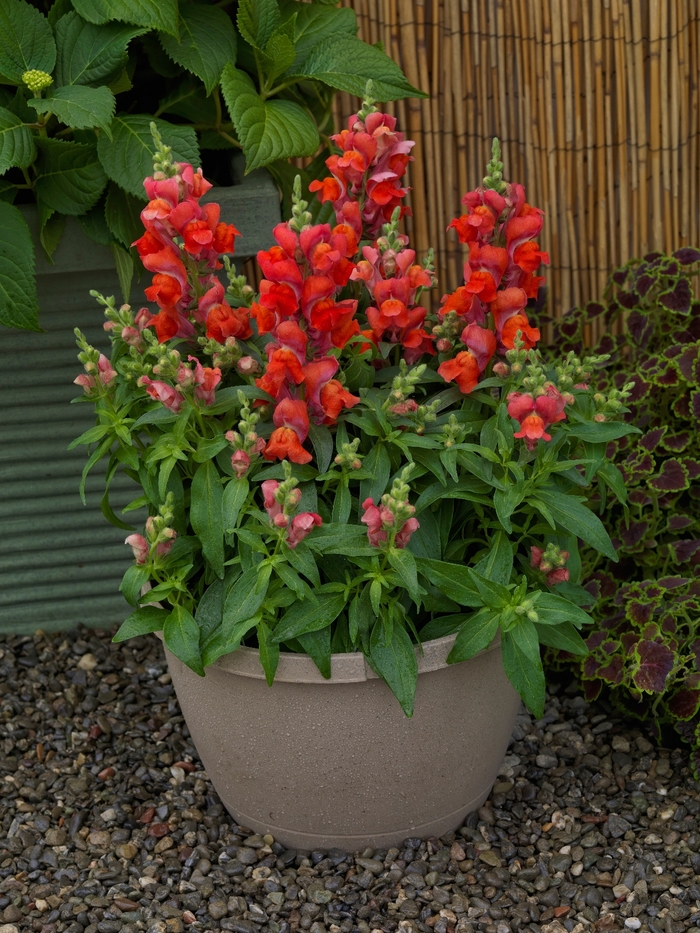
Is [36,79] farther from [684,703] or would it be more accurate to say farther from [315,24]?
[684,703]

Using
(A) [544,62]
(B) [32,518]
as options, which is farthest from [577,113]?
(B) [32,518]

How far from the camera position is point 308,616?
149 centimetres

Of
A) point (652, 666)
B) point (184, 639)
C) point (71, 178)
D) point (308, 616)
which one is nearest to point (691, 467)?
point (652, 666)

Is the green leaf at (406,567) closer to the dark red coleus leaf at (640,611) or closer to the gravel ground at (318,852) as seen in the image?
the gravel ground at (318,852)

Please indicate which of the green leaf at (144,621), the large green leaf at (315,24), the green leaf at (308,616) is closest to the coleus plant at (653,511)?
the green leaf at (308,616)

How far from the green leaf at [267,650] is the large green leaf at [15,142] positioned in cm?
104

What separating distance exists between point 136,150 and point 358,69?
480mm

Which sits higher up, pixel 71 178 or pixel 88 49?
pixel 88 49

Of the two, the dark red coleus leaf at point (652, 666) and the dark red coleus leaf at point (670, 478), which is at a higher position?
the dark red coleus leaf at point (670, 478)

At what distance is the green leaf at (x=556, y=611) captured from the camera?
1478mm

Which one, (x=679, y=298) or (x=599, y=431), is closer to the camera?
(x=599, y=431)

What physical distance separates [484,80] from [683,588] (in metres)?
1.31

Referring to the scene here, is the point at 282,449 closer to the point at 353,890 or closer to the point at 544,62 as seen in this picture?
the point at 353,890

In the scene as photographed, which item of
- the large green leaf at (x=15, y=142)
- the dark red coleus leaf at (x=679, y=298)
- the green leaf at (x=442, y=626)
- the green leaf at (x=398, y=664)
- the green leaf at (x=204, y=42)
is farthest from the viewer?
the dark red coleus leaf at (x=679, y=298)
